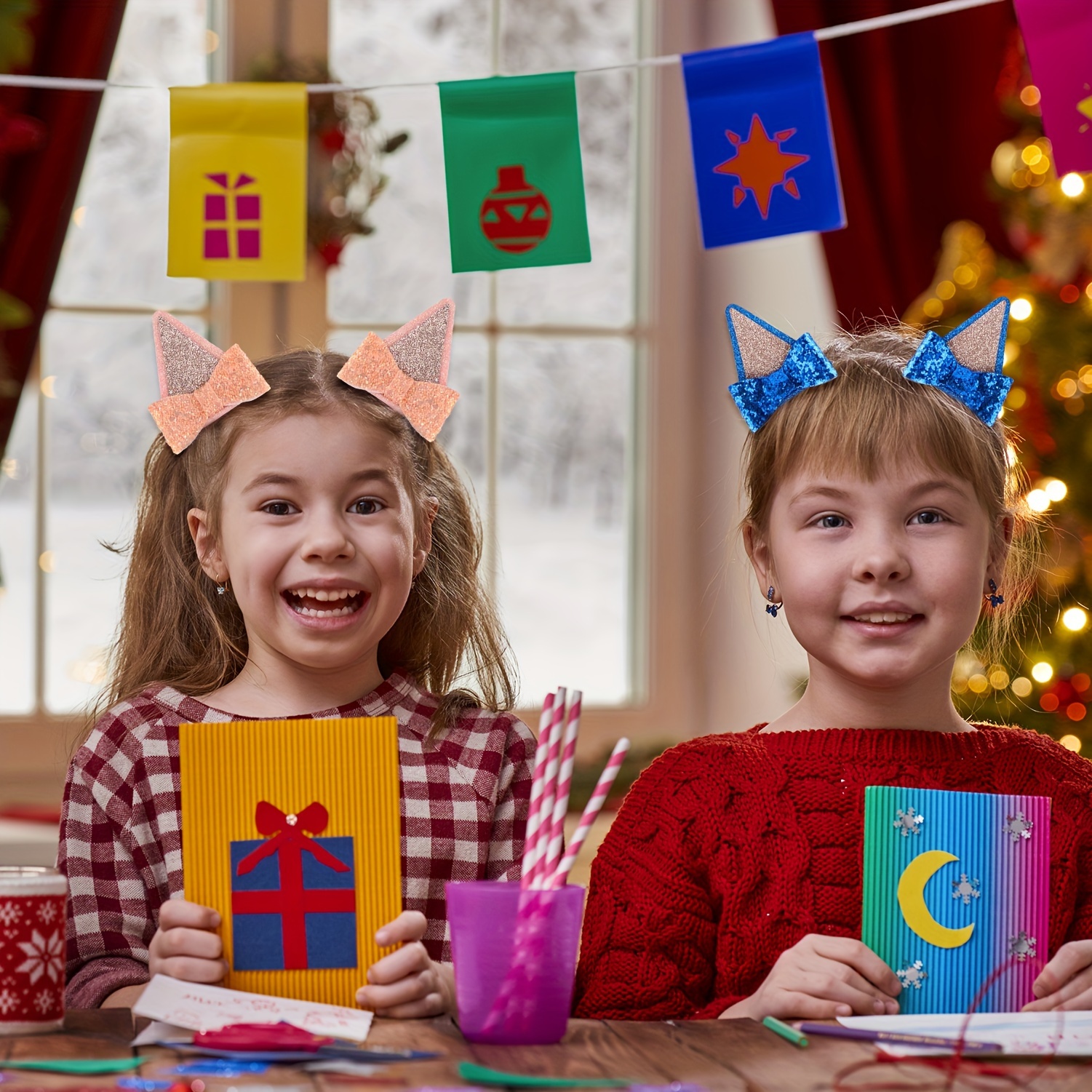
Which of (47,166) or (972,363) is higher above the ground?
(47,166)

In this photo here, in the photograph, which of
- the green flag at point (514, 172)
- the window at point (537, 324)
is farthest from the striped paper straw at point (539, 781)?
the window at point (537, 324)

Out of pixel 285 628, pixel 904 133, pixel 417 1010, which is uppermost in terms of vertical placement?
pixel 904 133

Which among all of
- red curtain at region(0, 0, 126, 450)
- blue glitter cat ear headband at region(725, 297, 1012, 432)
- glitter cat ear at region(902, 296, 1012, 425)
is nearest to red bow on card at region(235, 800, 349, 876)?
blue glitter cat ear headband at region(725, 297, 1012, 432)

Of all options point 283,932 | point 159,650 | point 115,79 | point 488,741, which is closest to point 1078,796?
point 488,741

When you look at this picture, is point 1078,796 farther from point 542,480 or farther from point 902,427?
point 542,480

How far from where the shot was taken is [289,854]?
1059 mm

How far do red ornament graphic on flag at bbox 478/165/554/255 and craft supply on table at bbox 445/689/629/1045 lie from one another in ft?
3.20

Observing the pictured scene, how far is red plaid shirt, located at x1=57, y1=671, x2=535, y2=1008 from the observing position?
50.4 inches

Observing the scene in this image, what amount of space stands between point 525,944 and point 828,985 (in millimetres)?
255

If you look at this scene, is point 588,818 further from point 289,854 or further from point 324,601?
point 324,601

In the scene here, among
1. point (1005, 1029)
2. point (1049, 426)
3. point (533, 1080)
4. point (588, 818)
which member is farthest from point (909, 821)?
point (1049, 426)

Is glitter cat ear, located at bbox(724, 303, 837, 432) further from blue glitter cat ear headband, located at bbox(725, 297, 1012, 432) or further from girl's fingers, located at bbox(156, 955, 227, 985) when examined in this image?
girl's fingers, located at bbox(156, 955, 227, 985)

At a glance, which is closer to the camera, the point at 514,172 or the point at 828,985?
the point at 828,985

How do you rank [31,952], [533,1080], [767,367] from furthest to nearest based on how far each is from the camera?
1. [767,367]
2. [31,952]
3. [533,1080]
